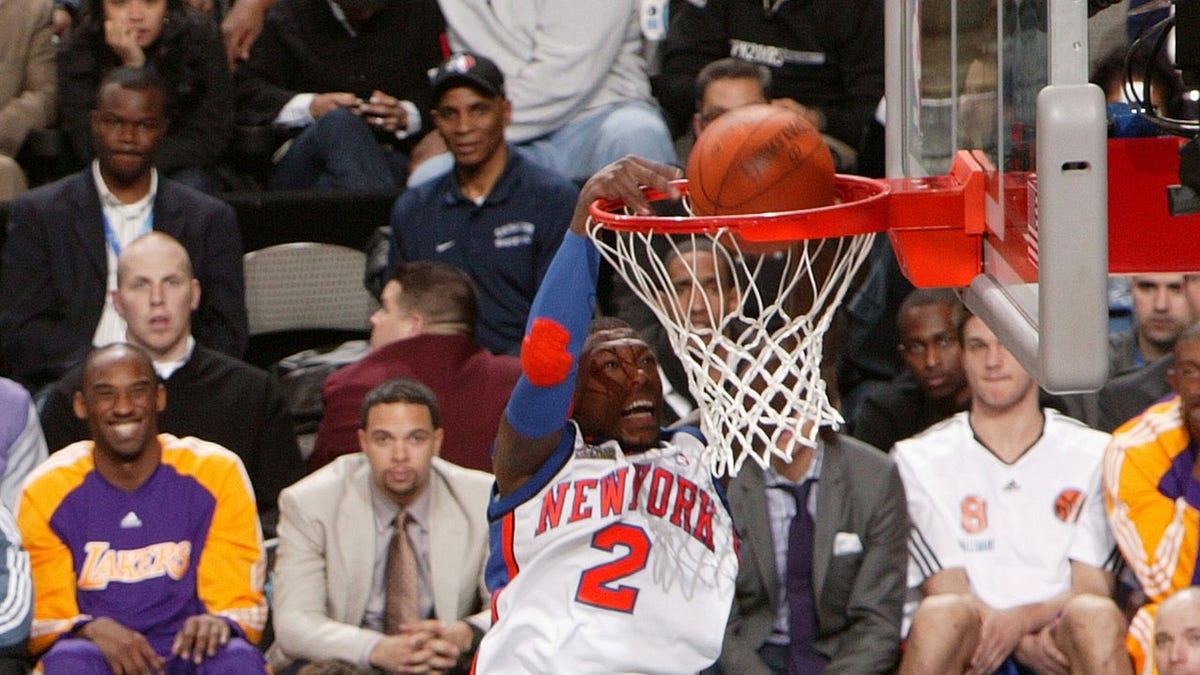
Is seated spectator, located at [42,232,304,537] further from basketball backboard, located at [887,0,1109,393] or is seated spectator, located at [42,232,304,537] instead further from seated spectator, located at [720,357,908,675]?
basketball backboard, located at [887,0,1109,393]

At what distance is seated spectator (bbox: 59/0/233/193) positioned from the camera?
23.9 ft

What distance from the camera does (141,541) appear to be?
5516mm

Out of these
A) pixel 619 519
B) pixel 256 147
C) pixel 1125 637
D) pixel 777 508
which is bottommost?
pixel 1125 637

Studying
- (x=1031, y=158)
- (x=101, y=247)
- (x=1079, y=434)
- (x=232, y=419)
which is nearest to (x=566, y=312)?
(x=1031, y=158)

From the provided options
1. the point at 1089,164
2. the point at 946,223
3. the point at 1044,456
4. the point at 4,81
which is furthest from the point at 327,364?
the point at 1089,164

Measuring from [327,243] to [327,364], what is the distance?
30.9 inches

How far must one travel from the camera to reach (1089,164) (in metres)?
2.88

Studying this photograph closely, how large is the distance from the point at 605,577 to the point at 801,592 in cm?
136

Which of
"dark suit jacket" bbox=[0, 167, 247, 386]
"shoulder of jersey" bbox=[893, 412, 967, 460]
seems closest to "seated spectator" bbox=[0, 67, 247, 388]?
"dark suit jacket" bbox=[0, 167, 247, 386]

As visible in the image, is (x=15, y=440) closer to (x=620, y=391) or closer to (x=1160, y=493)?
(x=620, y=391)

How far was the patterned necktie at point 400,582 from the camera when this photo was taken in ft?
18.4

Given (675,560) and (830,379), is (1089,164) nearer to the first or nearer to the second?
(675,560)

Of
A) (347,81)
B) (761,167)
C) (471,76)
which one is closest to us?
(761,167)

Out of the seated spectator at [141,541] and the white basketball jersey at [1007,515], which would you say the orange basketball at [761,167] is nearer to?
the white basketball jersey at [1007,515]
